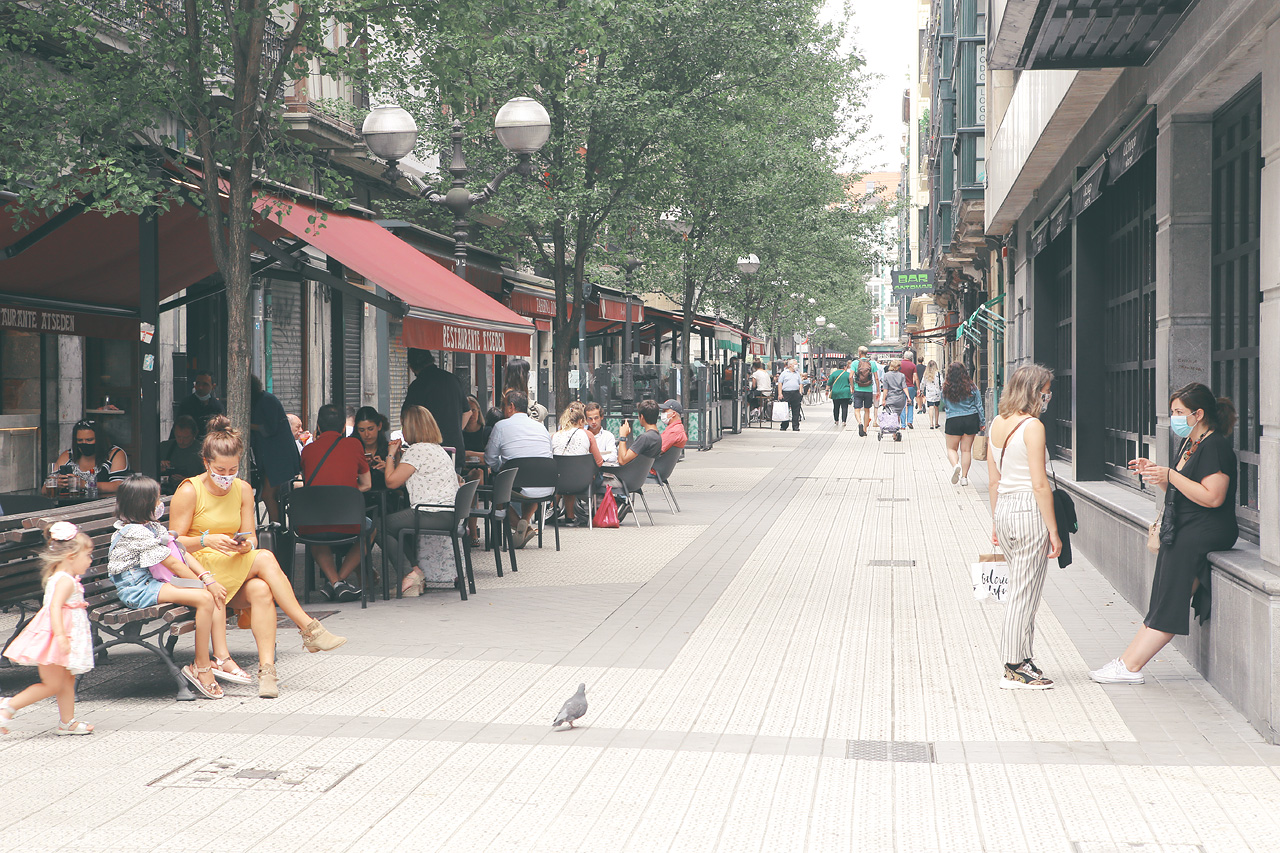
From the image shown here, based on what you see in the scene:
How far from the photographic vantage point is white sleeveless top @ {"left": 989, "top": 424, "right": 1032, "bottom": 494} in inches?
259

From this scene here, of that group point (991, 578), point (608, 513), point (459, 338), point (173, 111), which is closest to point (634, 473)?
point (608, 513)

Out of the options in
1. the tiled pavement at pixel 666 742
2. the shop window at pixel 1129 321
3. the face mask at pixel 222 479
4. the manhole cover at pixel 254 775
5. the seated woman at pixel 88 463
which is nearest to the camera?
the tiled pavement at pixel 666 742

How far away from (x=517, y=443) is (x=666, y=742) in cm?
649

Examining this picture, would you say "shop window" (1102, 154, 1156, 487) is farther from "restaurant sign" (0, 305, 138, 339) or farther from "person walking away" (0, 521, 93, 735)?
"restaurant sign" (0, 305, 138, 339)

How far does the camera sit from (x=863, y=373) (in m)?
Result: 30.3

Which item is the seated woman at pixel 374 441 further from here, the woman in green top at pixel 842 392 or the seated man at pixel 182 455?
the woman in green top at pixel 842 392

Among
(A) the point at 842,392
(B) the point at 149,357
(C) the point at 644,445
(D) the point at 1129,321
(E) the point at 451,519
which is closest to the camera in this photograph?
(B) the point at 149,357

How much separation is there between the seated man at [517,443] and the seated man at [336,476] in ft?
Answer: 8.55

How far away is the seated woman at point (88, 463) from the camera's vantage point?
9641 mm

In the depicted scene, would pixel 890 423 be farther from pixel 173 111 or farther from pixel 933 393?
pixel 173 111

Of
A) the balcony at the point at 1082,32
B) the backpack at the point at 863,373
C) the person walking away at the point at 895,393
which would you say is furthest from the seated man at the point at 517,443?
the backpack at the point at 863,373

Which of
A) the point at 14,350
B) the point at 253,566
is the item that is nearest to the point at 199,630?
the point at 253,566

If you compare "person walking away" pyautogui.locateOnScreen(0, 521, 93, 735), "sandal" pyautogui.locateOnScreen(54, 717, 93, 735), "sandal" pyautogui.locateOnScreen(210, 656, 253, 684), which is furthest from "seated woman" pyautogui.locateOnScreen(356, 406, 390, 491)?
"sandal" pyautogui.locateOnScreen(54, 717, 93, 735)

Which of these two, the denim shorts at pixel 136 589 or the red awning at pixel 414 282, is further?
the red awning at pixel 414 282
